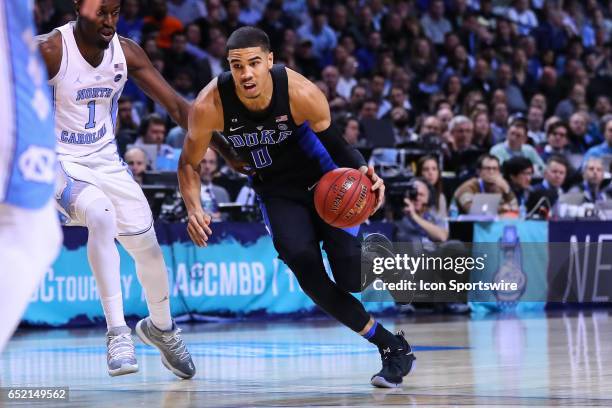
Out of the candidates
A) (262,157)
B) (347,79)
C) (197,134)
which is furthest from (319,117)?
(347,79)

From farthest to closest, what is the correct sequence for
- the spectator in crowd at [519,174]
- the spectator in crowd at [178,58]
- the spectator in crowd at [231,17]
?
the spectator in crowd at [231,17], the spectator in crowd at [178,58], the spectator in crowd at [519,174]

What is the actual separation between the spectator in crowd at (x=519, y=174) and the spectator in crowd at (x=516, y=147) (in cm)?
82

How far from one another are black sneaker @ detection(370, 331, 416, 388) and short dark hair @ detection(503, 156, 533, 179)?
7.62 metres

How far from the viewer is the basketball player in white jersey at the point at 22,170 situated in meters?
3.33

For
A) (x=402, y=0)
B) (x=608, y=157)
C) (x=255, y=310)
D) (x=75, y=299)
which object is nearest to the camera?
(x=75, y=299)

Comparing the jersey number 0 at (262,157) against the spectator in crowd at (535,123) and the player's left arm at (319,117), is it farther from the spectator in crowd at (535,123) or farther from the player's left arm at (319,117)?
the spectator in crowd at (535,123)

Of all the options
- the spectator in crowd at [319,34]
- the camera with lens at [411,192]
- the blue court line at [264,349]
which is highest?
the spectator in crowd at [319,34]

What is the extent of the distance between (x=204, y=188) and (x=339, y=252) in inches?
238

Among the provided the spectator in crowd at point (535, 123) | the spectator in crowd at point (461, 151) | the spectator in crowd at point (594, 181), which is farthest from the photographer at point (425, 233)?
the spectator in crowd at point (535, 123)

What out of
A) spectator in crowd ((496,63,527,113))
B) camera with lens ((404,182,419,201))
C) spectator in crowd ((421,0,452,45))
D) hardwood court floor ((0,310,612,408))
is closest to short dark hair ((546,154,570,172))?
camera with lens ((404,182,419,201))

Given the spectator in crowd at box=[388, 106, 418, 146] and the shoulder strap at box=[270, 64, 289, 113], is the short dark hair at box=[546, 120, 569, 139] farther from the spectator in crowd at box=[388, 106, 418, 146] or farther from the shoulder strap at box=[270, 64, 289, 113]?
the shoulder strap at box=[270, 64, 289, 113]

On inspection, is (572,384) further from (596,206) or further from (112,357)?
(596,206)

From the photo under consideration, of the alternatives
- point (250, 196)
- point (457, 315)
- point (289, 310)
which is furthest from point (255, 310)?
point (457, 315)

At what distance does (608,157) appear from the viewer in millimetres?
15469
